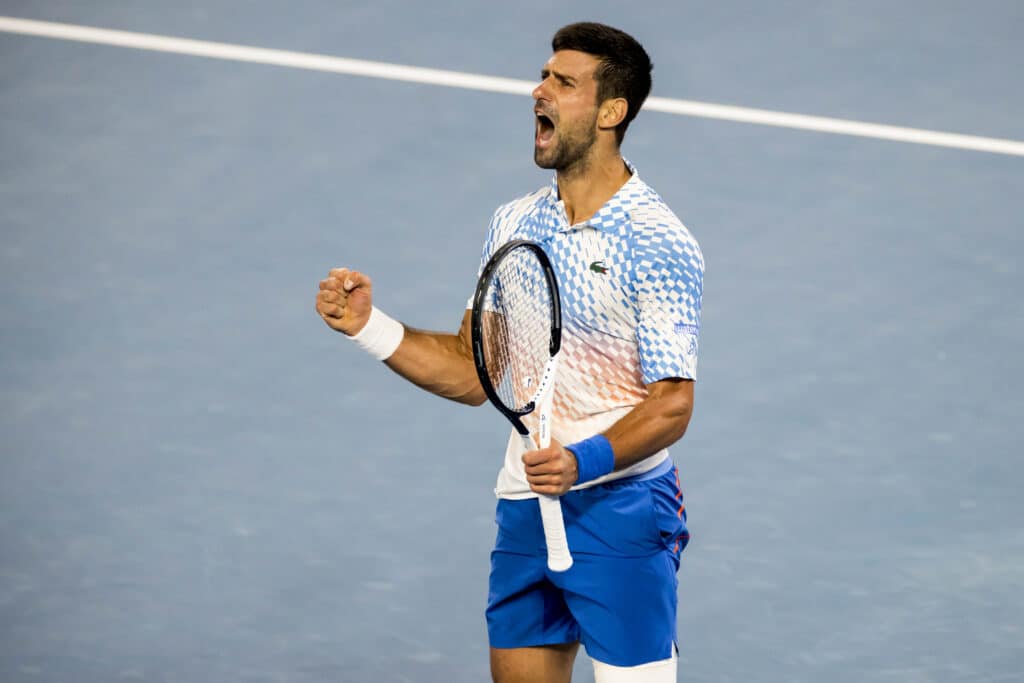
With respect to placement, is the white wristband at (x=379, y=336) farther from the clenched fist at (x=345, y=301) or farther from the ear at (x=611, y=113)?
the ear at (x=611, y=113)

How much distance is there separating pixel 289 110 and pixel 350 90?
1.34 ft

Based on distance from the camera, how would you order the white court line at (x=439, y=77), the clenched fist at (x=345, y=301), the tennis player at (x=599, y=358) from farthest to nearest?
the white court line at (x=439, y=77) < the clenched fist at (x=345, y=301) < the tennis player at (x=599, y=358)

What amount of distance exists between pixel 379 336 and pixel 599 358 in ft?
1.99

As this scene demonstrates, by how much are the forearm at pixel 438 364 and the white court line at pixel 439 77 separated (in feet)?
16.6

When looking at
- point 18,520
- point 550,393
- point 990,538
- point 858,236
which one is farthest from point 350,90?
point 550,393

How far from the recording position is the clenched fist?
→ 15.8 ft

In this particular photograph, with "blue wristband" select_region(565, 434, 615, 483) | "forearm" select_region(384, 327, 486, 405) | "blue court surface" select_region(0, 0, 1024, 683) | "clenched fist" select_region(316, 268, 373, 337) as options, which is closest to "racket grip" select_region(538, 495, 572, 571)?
"blue wristband" select_region(565, 434, 615, 483)

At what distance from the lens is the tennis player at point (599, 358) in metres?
4.70

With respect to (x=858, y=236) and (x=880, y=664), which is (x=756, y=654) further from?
(x=858, y=236)

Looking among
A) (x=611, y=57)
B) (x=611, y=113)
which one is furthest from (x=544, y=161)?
(x=611, y=57)

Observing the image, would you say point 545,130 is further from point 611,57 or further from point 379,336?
point 379,336

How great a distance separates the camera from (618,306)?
4.75 m

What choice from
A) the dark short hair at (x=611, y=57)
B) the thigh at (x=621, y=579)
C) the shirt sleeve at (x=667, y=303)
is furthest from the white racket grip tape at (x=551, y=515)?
the dark short hair at (x=611, y=57)

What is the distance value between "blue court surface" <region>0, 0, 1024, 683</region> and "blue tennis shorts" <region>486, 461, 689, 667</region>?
1.31 m
